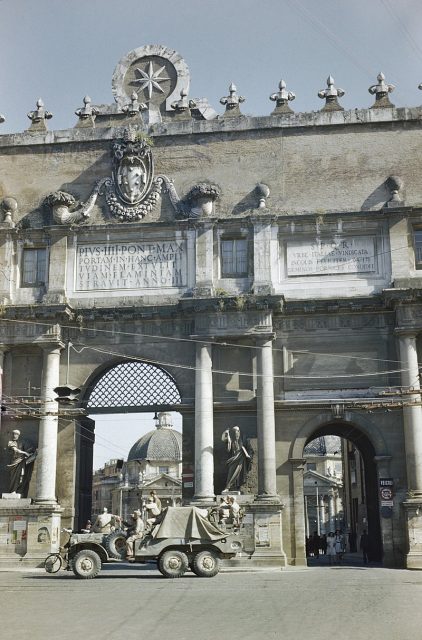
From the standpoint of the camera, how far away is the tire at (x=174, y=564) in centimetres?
2128

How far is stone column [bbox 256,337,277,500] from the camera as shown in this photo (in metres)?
27.0

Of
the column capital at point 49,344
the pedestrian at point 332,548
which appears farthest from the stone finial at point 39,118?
the pedestrian at point 332,548

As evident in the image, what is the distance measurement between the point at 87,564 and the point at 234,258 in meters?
12.7

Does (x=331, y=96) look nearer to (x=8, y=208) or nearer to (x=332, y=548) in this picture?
(x=8, y=208)

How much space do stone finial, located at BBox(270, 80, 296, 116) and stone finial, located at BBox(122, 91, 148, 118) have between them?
5.04 m

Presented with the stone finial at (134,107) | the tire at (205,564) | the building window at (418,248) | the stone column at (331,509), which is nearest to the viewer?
the tire at (205,564)

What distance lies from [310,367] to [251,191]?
6974mm

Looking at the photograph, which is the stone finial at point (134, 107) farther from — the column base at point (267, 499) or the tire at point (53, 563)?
the tire at point (53, 563)

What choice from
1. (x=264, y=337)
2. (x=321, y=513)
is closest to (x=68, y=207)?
(x=264, y=337)

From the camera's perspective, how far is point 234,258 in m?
29.8

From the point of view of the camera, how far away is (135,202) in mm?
30516

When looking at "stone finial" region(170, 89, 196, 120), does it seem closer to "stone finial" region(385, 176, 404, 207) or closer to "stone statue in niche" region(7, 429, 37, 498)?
"stone finial" region(385, 176, 404, 207)

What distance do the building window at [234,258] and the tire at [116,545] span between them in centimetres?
1109

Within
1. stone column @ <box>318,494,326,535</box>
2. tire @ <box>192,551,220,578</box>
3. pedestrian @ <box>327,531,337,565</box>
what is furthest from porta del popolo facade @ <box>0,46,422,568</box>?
stone column @ <box>318,494,326,535</box>
